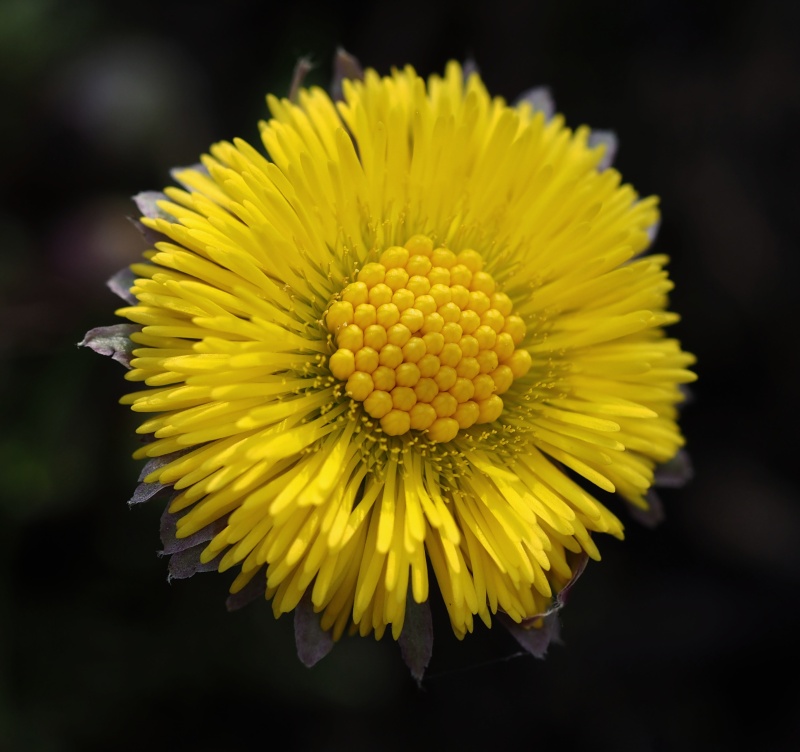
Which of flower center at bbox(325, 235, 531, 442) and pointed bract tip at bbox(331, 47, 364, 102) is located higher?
pointed bract tip at bbox(331, 47, 364, 102)

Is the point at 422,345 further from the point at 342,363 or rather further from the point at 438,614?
the point at 438,614

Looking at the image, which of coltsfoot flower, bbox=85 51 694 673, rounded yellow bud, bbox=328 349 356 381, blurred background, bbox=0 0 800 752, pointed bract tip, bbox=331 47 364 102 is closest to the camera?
coltsfoot flower, bbox=85 51 694 673

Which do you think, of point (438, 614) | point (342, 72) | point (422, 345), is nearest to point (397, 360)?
point (422, 345)

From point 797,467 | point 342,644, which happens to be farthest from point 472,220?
point 797,467

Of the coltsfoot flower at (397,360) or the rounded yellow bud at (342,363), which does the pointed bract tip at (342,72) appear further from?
the rounded yellow bud at (342,363)

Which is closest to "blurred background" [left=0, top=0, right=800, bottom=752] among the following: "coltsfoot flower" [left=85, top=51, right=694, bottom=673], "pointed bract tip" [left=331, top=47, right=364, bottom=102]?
"pointed bract tip" [left=331, top=47, right=364, bottom=102]

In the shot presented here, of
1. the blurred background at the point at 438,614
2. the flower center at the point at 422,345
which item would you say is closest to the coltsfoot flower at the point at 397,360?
the flower center at the point at 422,345

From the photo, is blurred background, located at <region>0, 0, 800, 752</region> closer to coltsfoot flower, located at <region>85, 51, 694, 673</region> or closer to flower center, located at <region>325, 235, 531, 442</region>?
coltsfoot flower, located at <region>85, 51, 694, 673</region>

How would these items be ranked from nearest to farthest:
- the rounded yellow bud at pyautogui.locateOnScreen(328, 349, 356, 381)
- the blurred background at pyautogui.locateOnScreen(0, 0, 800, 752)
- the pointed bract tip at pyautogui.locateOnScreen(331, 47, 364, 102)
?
the rounded yellow bud at pyautogui.locateOnScreen(328, 349, 356, 381)
the pointed bract tip at pyautogui.locateOnScreen(331, 47, 364, 102)
the blurred background at pyautogui.locateOnScreen(0, 0, 800, 752)
